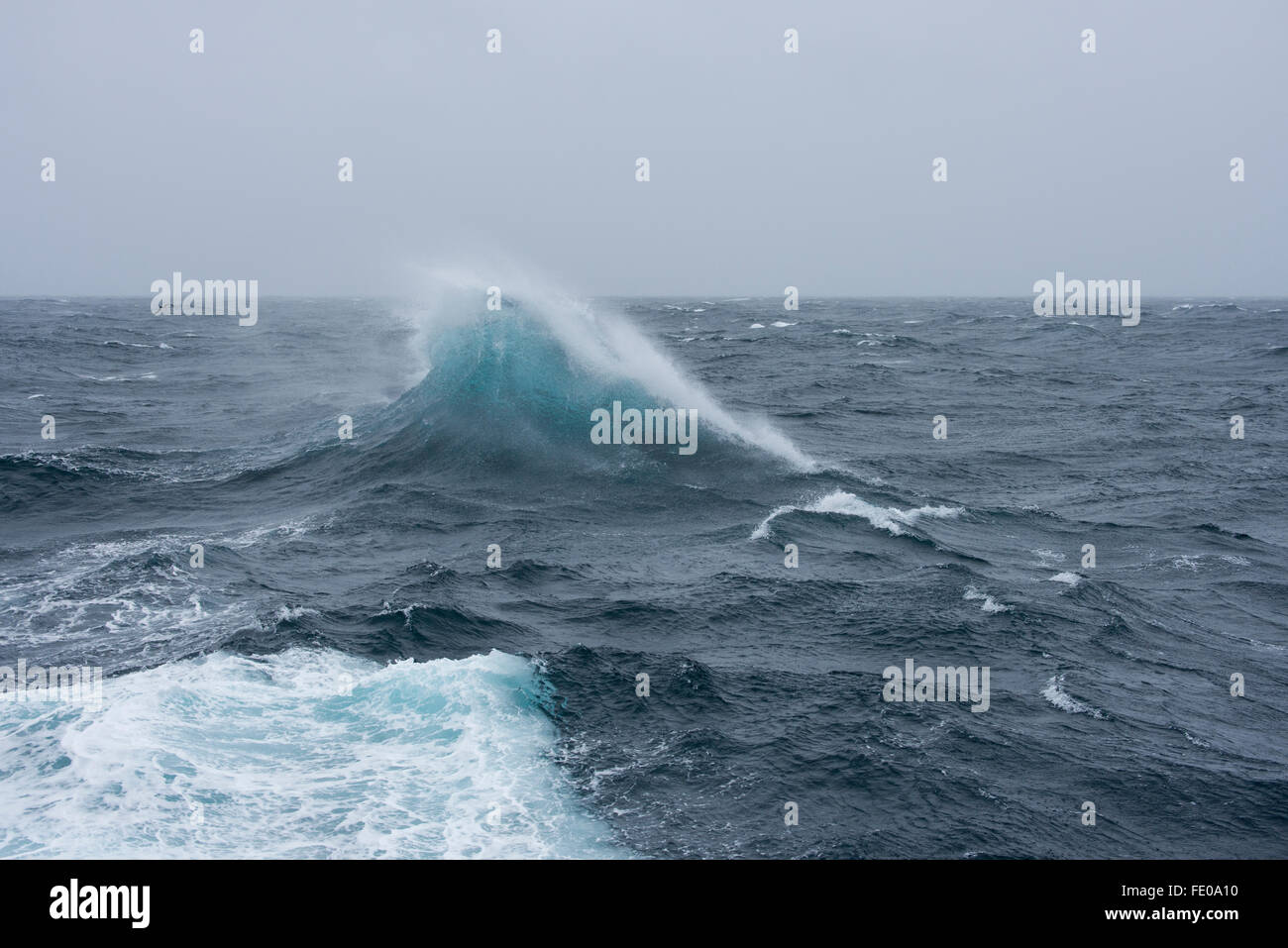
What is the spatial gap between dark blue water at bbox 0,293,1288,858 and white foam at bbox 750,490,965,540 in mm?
232

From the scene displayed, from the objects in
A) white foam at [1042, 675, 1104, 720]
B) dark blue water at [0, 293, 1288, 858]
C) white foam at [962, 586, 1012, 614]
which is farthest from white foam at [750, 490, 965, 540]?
white foam at [1042, 675, 1104, 720]

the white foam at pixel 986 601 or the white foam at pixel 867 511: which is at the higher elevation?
the white foam at pixel 867 511

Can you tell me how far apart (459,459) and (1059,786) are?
73.7 ft

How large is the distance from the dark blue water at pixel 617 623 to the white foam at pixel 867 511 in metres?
0.23

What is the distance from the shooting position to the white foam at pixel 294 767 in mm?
11781

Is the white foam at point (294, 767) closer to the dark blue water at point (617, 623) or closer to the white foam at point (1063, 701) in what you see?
the dark blue water at point (617, 623)

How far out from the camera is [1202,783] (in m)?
13.7

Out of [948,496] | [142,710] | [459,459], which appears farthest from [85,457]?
[948,496]

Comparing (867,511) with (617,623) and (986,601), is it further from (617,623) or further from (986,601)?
(617,623)

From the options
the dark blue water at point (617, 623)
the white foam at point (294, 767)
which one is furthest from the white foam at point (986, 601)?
the white foam at point (294, 767)

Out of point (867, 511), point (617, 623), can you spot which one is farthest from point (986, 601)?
point (617, 623)

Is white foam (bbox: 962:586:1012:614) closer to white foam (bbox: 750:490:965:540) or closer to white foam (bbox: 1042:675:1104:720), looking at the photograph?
white foam (bbox: 1042:675:1104:720)

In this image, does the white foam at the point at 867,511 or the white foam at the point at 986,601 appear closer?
the white foam at the point at 986,601
